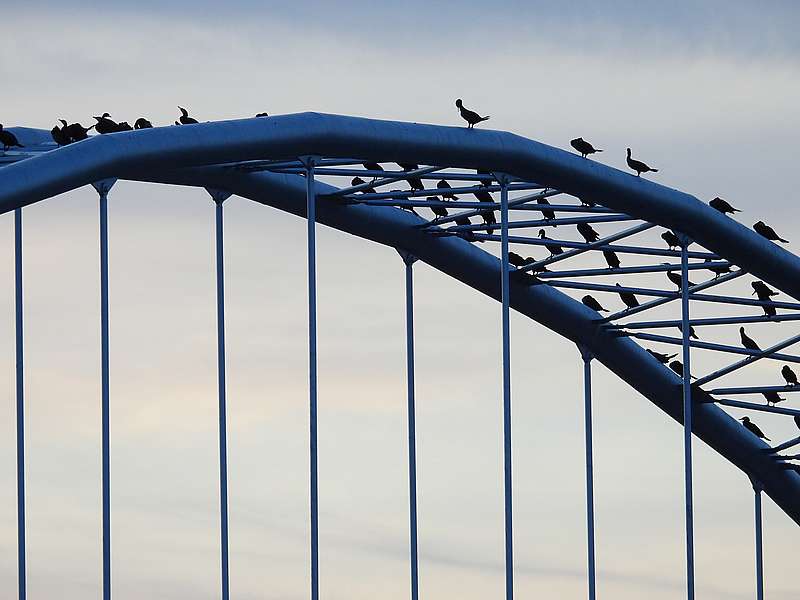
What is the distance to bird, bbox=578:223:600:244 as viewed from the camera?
147ft

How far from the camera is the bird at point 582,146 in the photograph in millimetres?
40688

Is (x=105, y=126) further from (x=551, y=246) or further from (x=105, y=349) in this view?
(x=551, y=246)

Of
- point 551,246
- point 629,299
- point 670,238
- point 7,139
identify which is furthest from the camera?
point 629,299

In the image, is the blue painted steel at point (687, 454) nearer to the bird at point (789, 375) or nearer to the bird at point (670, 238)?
the bird at point (670, 238)

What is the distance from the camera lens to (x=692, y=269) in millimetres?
45375

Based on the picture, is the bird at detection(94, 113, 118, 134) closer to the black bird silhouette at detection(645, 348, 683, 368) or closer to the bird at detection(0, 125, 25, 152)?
the bird at detection(0, 125, 25, 152)

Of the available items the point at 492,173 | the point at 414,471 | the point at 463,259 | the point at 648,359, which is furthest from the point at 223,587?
the point at 648,359

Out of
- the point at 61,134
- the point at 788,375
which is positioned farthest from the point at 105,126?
the point at 788,375

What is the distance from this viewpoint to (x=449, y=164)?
38125 millimetres

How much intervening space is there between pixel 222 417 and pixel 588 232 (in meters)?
10.1

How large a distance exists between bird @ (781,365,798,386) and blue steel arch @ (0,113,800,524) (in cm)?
141

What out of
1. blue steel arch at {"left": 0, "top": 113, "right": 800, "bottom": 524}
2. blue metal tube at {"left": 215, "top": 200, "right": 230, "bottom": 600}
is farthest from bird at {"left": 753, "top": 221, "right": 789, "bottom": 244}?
blue metal tube at {"left": 215, "top": 200, "right": 230, "bottom": 600}

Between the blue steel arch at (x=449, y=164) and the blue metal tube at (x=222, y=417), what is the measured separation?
1401 millimetres

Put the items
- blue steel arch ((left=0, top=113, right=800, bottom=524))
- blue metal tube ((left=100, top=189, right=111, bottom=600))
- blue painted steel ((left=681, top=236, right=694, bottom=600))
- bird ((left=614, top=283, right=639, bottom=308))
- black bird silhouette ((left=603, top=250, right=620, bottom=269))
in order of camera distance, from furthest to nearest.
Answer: bird ((left=614, top=283, right=639, bottom=308)), black bird silhouette ((left=603, top=250, right=620, bottom=269)), blue painted steel ((left=681, top=236, right=694, bottom=600)), blue metal tube ((left=100, top=189, right=111, bottom=600)), blue steel arch ((left=0, top=113, right=800, bottom=524))
